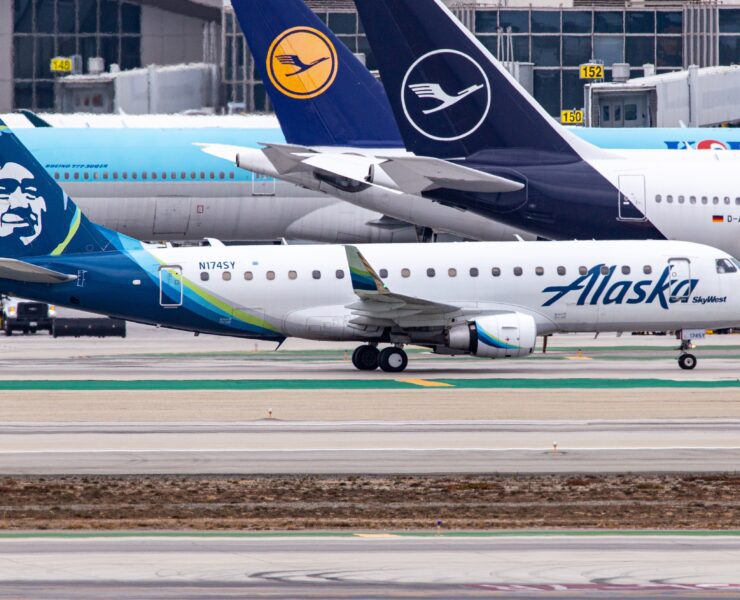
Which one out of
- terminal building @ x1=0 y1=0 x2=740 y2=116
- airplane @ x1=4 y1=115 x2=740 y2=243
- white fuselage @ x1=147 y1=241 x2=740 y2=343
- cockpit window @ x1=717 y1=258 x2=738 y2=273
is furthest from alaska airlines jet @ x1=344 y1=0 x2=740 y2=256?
terminal building @ x1=0 y1=0 x2=740 y2=116

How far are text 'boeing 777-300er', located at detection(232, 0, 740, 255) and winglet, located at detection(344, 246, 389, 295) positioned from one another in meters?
5.73

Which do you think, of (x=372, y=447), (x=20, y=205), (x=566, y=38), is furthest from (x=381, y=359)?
(x=566, y=38)

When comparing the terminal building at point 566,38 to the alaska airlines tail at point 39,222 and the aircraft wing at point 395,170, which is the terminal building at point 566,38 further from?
the alaska airlines tail at point 39,222

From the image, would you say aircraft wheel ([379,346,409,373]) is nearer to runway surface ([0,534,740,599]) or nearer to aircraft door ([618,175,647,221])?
aircraft door ([618,175,647,221])

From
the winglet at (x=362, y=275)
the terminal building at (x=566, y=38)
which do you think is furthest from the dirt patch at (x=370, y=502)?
the terminal building at (x=566, y=38)

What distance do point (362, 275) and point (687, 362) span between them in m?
8.68

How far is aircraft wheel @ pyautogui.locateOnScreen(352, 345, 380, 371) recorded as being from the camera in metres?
41.0

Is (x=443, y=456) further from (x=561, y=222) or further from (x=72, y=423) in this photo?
(x=561, y=222)

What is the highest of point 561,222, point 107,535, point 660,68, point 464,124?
point 660,68

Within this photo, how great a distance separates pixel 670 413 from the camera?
101 feet

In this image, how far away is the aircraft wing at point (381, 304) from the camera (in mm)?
39281

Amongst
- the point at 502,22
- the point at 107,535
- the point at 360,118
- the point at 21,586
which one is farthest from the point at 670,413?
the point at 502,22

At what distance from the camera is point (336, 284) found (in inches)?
1615

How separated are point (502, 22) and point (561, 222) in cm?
4836
